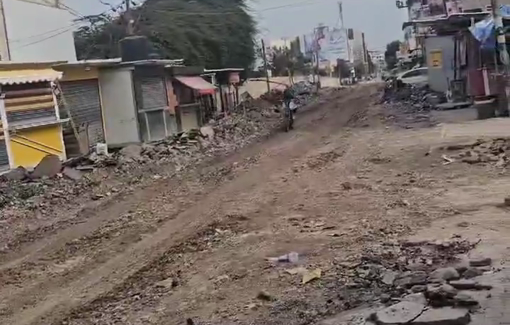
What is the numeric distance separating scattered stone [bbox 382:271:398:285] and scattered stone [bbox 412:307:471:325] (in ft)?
4.02

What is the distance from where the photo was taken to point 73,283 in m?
8.17

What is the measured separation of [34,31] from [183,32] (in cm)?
1105

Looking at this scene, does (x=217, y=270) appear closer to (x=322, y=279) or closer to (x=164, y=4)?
(x=322, y=279)

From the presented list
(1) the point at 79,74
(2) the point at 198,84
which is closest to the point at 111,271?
(1) the point at 79,74

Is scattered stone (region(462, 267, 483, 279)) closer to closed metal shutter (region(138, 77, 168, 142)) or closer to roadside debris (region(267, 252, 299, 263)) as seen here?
roadside debris (region(267, 252, 299, 263))

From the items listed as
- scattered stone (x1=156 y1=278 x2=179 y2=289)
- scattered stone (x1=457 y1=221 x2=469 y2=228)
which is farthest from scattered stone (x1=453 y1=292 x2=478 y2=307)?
scattered stone (x1=457 y1=221 x2=469 y2=228)

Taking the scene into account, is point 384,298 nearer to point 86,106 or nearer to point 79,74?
point 79,74

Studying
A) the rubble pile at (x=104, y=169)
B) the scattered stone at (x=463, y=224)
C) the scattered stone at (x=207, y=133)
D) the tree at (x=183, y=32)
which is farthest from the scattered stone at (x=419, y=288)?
the tree at (x=183, y=32)

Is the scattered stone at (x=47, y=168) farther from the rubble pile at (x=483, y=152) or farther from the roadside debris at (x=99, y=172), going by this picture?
the rubble pile at (x=483, y=152)

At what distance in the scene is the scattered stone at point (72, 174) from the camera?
16.6 metres

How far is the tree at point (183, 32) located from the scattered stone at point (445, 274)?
31.6 m

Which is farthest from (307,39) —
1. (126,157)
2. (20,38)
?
(126,157)

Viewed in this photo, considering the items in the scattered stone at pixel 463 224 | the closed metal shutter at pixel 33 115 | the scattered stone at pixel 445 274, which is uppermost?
the closed metal shutter at pixel 33 115

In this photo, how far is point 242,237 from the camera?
32.0 feet
